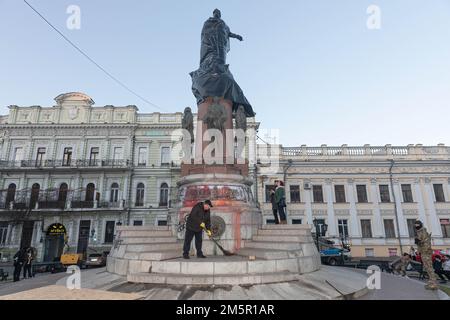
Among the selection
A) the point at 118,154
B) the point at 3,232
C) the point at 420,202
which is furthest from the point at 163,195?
the point at 420,202

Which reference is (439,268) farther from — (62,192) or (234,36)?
(62,192)

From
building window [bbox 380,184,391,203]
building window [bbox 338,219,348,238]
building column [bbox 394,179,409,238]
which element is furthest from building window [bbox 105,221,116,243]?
building column [bbox 394,179,409,238]

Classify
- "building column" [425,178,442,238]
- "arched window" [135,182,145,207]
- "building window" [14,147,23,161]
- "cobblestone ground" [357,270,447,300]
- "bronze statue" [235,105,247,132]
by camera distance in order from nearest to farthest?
"cobblestone ground" [357,270,447,300], "bronze statue" [235,105,247,132], "building column" [425,178,442,238], "arched window" [135,182,145,207], "building window" [14,147,23,161]

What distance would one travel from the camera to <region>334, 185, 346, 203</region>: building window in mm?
29547

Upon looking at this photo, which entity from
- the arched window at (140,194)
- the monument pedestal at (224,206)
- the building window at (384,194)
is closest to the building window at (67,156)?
the arched window at (140,194)

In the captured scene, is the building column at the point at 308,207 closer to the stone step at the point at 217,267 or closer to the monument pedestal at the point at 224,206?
the monument pedestal at the point at 224,206

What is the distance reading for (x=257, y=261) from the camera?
248 inches

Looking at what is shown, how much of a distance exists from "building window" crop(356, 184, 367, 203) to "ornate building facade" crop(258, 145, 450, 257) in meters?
0.10

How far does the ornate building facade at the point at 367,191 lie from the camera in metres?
28.0

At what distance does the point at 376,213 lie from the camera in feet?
94.3

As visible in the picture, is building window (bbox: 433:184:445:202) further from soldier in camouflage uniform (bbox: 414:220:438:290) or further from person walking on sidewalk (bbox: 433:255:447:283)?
soldier in camouflage uniform (bbox: 414:220:438:290)
